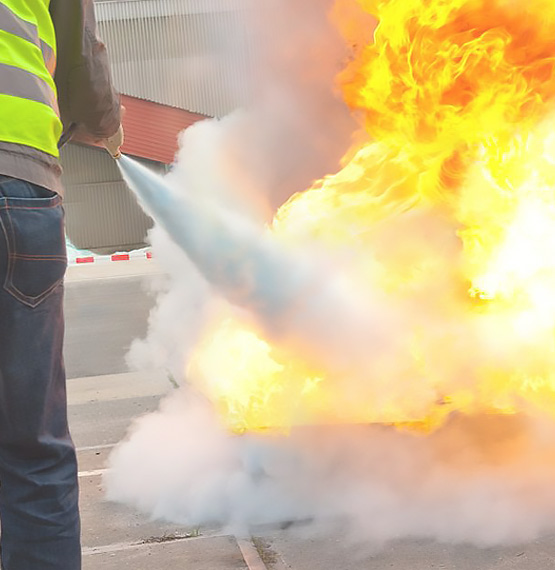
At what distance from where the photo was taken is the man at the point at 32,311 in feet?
6.38

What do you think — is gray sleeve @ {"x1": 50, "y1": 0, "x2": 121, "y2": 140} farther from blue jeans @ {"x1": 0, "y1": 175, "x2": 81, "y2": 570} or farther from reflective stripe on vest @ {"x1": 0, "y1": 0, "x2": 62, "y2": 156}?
blue jeans @ {"x1": 0, "y1": 175, "x2": 81, "y2": 570}

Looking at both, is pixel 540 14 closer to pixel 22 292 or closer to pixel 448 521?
pixel 448 521

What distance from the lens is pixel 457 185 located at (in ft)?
12.9

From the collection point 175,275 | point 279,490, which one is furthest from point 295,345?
point 175,275

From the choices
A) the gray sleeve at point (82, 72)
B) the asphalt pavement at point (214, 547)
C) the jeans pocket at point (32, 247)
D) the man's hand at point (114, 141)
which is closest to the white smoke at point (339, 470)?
the asphalt pavement at point (214, 547)

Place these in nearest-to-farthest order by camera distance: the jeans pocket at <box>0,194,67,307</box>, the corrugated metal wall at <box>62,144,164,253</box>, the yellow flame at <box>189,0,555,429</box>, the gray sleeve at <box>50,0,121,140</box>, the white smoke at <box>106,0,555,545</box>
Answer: the jeans pocket at <box>0,194,67,307</box> → the gray sleeve at <box>50,0,121,140</box> → the white smoke at <box>106,0,555,545</box> → the yellow flame at <box>189,0,555,429</box> → the corrugated metal wall at <box>62,144,164,253</box>

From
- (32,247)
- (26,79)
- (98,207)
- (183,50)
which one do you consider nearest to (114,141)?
(26,79)

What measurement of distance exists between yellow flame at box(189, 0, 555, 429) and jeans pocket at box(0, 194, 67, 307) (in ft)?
5.74

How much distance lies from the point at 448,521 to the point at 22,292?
201cm

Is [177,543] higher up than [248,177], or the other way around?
[248,177]

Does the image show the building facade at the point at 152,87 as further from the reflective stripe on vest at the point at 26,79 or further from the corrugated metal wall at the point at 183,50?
the reflective stripe on vest at the point at 26,79

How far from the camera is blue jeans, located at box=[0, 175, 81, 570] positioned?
194cm

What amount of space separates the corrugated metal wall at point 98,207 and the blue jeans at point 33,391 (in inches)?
672

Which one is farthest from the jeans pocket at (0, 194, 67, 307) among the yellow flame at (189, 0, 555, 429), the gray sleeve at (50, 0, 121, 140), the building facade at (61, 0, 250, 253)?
the building facade at (61, 0, 250, 253)
